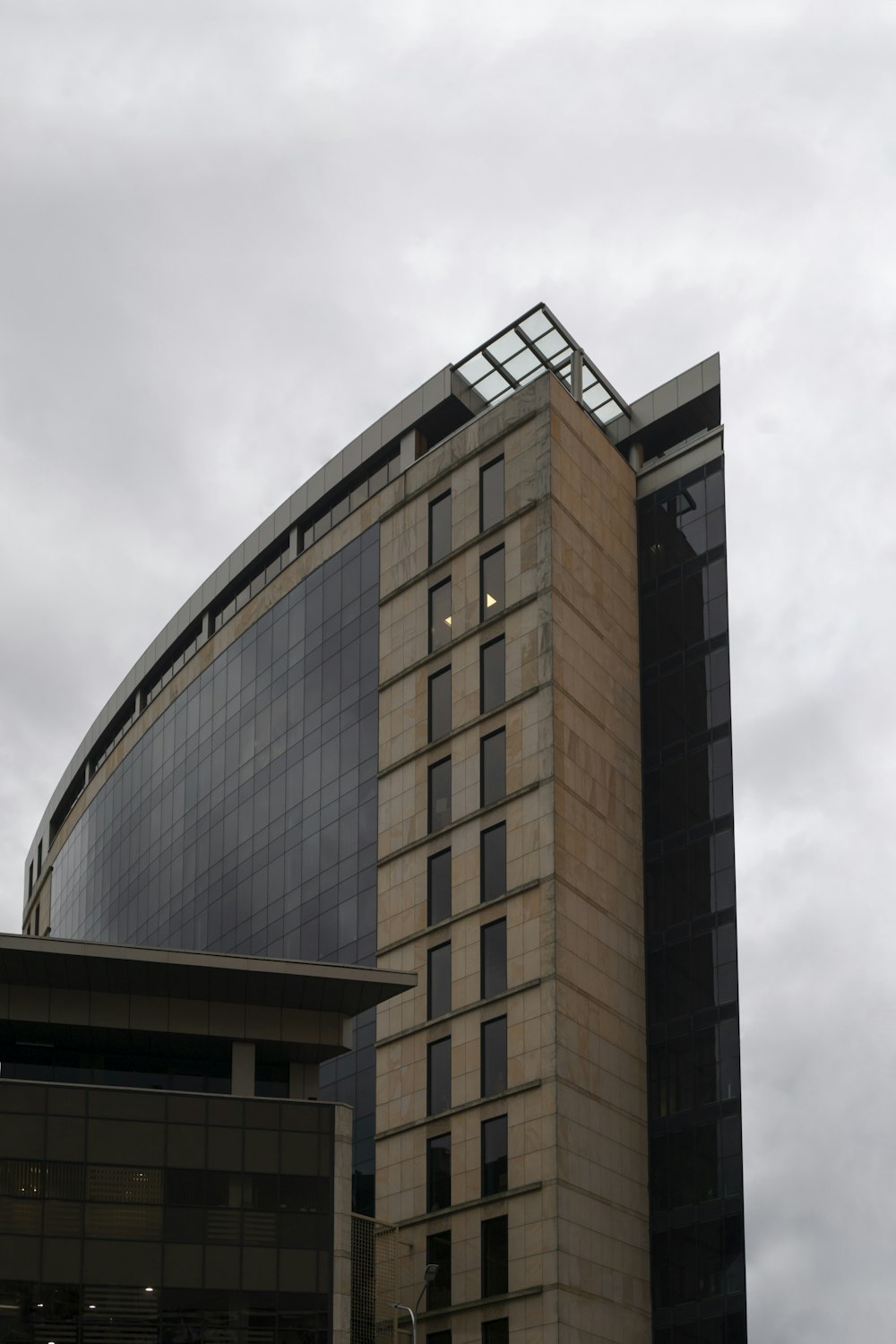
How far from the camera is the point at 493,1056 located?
6838 cm

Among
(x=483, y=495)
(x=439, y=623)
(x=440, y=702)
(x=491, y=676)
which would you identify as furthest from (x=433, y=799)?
(x=483, y=495)

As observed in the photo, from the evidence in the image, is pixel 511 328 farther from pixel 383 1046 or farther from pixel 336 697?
pixel 383 1046

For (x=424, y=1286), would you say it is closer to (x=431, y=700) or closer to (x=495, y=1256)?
(x=495, y=1256)

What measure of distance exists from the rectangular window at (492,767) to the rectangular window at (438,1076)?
1046 centimetres

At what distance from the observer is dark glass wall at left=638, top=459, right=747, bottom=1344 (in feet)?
222

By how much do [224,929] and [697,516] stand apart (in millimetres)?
34164

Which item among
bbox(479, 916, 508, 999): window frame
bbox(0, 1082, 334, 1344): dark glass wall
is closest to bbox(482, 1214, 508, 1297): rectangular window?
bbox(479, 916, 508, 999): window frame

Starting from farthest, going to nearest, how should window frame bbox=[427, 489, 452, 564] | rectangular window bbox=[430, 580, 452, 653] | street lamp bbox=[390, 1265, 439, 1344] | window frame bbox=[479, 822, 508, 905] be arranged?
window frame bbox=[427, 489, 452, 564]
rectangular window bbox=[430, 580, 452, 653]
window frame bbox=[479, 822, 508, 905]
street lamp bbox=[390, 1265, 439, 1344]

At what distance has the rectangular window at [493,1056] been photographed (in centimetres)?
6775

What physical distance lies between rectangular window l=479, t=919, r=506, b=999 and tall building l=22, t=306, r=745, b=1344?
0.44 ft

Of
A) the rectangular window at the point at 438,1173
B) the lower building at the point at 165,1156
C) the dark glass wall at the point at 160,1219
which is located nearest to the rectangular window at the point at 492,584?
the lower building at the point at 165,1156

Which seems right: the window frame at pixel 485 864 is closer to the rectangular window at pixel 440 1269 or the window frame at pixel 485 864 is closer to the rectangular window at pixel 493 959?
the rectangular window at pixel 493 959

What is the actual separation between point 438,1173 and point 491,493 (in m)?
30.2

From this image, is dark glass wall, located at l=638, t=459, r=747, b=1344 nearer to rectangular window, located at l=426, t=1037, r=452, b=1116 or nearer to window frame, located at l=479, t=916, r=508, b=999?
window frame, located at l=479, t=916, r=508, b=999
